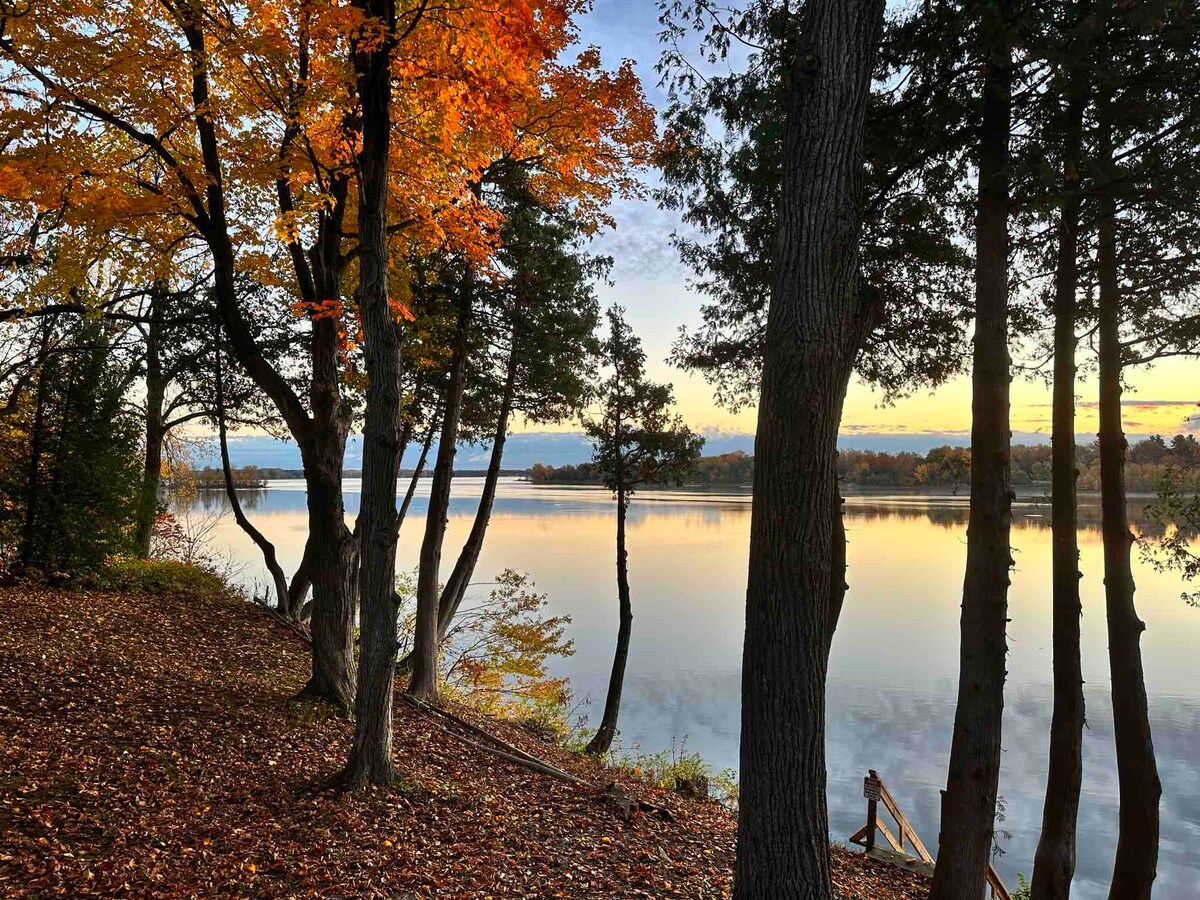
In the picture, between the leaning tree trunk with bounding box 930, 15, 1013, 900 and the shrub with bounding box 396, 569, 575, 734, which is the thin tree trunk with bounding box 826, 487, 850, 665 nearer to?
the leaning tree trunk with bounding box 930, 15, 1013, 900

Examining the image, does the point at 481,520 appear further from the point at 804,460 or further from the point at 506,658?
the point at 804,460

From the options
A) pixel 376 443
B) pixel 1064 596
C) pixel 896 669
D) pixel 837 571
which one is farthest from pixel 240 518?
pixel 896 669

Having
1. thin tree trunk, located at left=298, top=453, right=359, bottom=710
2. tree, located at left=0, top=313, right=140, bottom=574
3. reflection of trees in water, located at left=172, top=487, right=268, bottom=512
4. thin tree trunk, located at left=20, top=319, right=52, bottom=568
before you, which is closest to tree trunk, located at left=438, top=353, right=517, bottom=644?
thin tree trunk, located at left=298, top=453, right=359, bottom=710

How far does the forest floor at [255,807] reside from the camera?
3795 millimetres

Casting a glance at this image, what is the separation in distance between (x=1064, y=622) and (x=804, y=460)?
17.8 feet

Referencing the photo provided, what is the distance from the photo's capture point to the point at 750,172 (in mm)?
7125

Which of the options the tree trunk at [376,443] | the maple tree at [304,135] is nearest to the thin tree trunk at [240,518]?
the maple tree at [304,135]

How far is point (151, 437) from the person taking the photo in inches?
563

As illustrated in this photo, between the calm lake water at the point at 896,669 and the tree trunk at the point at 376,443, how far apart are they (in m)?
5.28

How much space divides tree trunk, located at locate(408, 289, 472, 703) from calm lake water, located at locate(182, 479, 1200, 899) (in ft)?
15.0

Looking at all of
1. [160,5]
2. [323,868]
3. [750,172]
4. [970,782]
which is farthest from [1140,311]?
[160,5]

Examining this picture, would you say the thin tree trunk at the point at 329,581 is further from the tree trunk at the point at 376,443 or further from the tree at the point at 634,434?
the tree at the point at 634,434

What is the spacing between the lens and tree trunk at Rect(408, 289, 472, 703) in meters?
9.54

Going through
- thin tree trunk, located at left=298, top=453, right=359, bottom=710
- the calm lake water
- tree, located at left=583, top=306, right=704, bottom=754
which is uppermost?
tree, located at left=583, top=306, right=704, bottom=754
